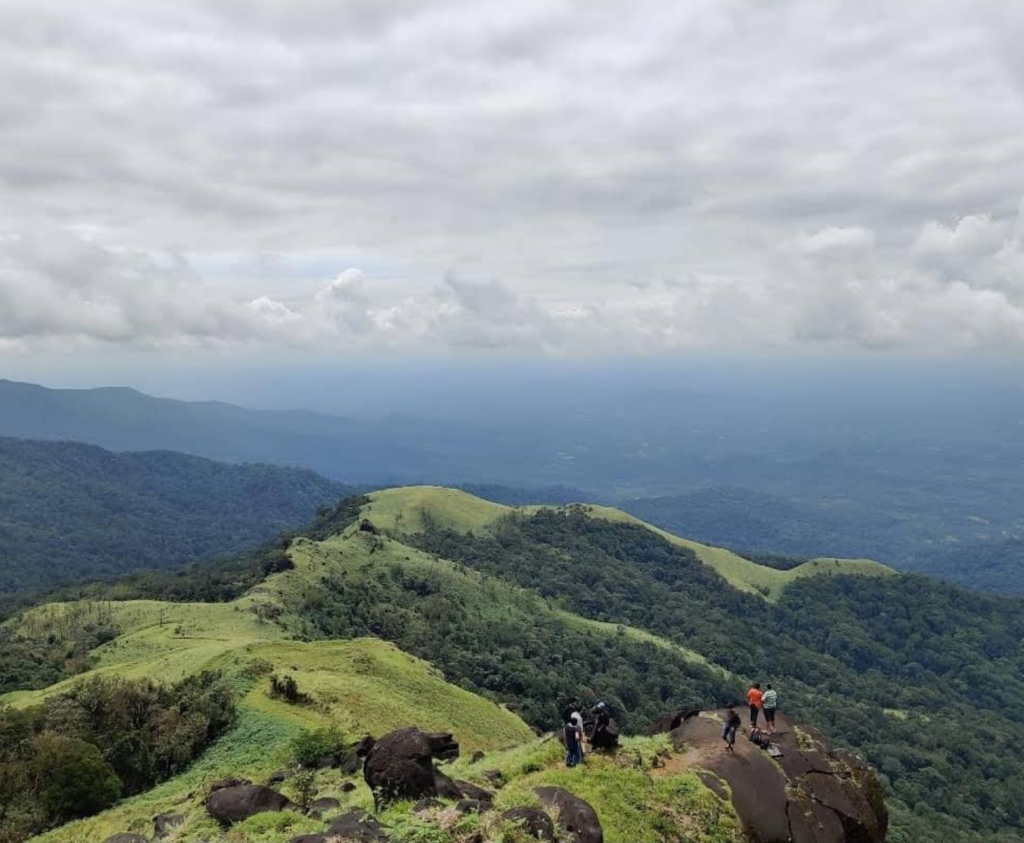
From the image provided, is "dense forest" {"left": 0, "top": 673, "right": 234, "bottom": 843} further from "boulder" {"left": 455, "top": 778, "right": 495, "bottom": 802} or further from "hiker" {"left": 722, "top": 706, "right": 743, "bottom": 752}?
"hiker" {"left": 722, "top": 706, "right": 743, "bottom": 752}

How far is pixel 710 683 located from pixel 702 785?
128 metres

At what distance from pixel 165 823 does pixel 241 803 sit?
19.3ft

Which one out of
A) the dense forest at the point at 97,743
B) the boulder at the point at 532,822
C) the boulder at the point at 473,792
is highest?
the boulder at the point at 532,822

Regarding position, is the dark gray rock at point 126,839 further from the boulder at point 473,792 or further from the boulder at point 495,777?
the boulder at point 495,777

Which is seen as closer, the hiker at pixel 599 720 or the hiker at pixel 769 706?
the hiker at pixel 599 720

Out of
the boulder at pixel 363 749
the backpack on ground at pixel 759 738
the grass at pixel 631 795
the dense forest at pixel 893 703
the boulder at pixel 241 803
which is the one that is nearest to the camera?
the grass at pixel 631 795

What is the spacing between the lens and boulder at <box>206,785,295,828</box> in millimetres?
25797

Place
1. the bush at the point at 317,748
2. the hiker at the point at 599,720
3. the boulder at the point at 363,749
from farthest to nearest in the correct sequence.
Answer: the bush at the point at 317,748, the boulder at the point at 363,749, the hiker at the point at 599,720

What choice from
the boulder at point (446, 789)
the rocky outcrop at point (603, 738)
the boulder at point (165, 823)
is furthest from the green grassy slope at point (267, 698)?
the rocky outcrop at point (603, 738)

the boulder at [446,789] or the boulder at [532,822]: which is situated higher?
the boulder at [532,822]

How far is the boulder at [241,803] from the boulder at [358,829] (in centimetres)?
591

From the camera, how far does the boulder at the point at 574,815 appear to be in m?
20.1

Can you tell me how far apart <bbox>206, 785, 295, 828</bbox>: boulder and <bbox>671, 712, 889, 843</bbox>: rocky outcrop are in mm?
16292

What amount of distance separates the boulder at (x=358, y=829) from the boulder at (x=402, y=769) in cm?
181
